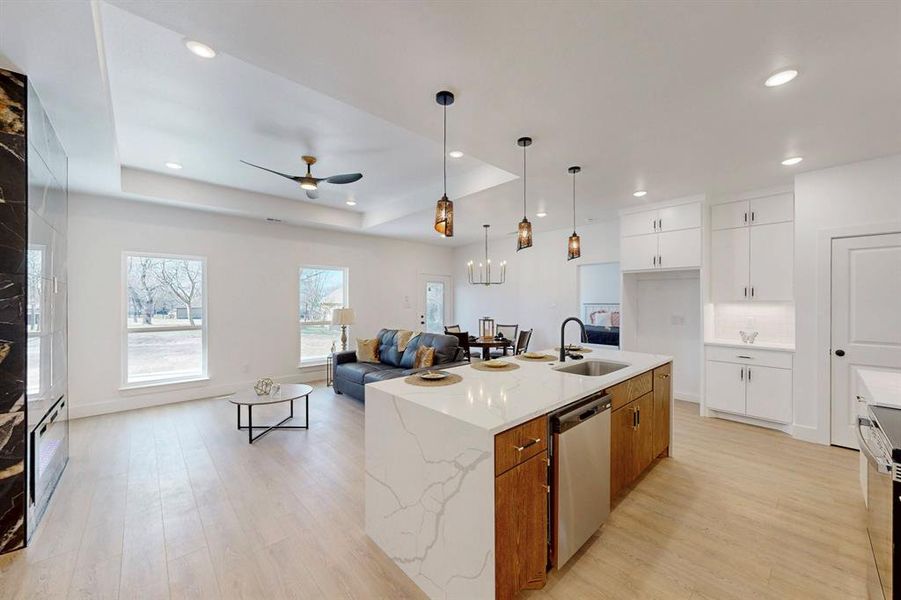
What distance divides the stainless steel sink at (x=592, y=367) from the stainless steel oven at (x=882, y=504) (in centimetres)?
133

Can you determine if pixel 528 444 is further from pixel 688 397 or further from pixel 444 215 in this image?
pixel 688 397

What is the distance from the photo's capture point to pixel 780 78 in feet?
6.89

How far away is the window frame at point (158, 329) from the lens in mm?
4695

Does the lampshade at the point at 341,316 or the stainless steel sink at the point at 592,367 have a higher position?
the lampshade at the point at 341,316

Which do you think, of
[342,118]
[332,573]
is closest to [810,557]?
[332,573]

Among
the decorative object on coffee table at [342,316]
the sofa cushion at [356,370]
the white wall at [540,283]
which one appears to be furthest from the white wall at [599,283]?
the decorative object on coffee table at [342,316]

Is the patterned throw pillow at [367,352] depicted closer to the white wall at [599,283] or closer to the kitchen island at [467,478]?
the kitchen island at [467,478]

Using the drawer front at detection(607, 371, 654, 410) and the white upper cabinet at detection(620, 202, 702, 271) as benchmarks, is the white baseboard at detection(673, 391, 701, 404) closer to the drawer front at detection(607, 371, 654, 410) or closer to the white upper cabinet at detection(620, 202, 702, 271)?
the white upper cabinet at detection(620, 202, 702, 271)

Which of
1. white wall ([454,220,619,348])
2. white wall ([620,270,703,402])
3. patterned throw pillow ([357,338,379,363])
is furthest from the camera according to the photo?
white wall ([454,220,619,348])

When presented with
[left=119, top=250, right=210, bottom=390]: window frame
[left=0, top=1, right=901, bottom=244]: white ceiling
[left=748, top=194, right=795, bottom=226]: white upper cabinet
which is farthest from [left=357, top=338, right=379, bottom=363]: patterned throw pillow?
[left=748, top=194, right=795, bottom=226]: white upper cabinet

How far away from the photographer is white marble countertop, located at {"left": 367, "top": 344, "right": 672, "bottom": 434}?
163cm

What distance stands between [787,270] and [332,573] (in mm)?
5175

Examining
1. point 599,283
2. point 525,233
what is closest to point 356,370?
point 525,233

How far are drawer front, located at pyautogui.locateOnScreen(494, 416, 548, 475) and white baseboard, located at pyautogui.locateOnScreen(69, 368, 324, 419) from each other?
210 inches
